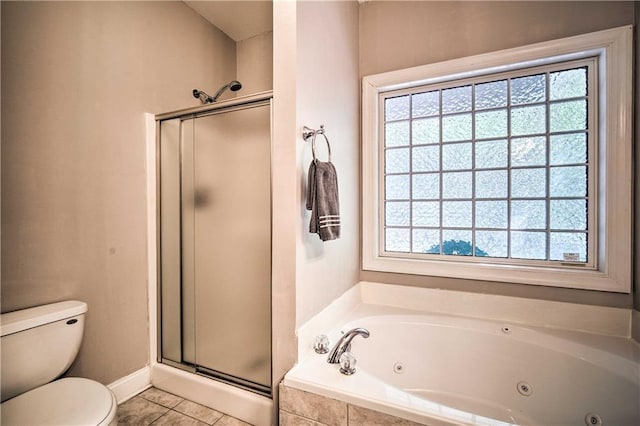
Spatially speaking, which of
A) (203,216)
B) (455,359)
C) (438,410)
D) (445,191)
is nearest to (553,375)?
(455,359)

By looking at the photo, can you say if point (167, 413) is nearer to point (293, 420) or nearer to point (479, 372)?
point (293, 420)

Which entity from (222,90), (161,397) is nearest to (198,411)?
(161,397)

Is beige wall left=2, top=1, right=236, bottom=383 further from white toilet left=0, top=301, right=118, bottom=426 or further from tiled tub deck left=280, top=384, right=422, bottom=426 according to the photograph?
tiled tub deck left=280, top=384, right=422, bottom=426

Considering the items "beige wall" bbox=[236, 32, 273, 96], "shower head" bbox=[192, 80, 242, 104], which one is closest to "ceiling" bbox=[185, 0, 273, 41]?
"beige wall" bbox=[236, 32, 273, 96]

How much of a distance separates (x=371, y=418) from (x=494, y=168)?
1.68 m

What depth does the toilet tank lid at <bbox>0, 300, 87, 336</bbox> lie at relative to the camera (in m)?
1.31

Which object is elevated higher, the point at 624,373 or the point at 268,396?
the point at 624,373

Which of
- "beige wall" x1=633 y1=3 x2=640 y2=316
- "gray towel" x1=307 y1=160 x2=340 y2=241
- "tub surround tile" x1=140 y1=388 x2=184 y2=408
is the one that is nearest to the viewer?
"gray towel" x1=307 y1=160 x2=340 y2=241

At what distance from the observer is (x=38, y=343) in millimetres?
1383

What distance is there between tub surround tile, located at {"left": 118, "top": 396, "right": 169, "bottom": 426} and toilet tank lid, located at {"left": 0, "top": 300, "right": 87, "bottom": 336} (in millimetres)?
668

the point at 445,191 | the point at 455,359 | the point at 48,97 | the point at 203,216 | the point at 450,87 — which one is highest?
the point at 450,87

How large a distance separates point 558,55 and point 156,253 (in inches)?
111

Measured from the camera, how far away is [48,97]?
1560 millimetres

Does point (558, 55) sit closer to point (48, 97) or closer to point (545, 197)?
point (545, 197)
